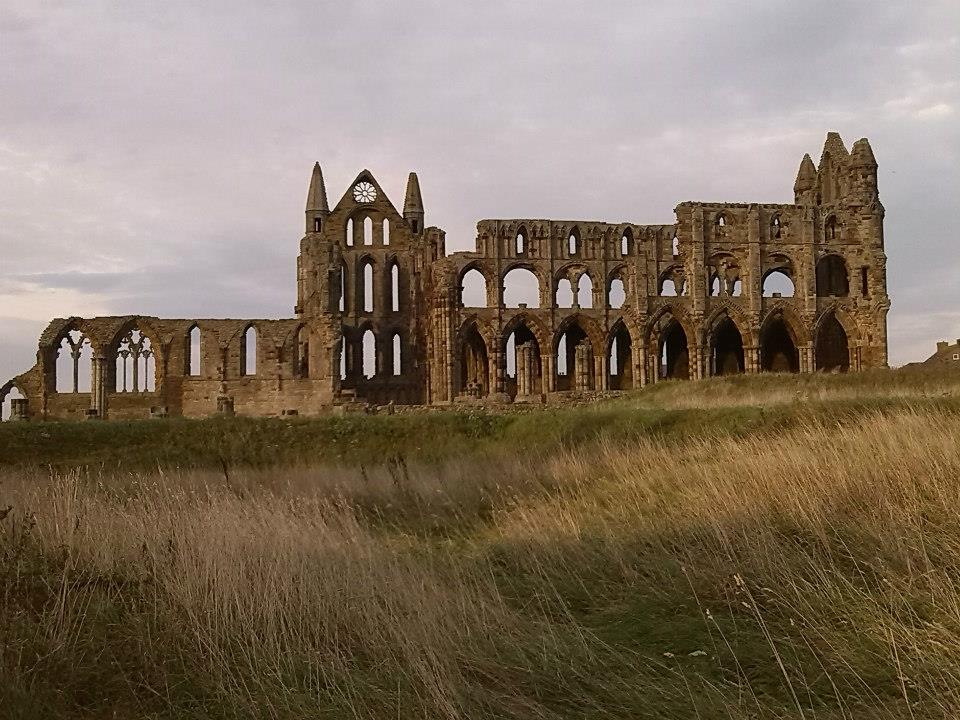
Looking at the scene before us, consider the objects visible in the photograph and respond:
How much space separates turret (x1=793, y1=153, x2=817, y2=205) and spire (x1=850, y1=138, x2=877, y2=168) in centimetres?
448

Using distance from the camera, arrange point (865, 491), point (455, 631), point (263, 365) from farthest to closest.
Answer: point (263, 365) → point (865, 491) → point (455, 631)

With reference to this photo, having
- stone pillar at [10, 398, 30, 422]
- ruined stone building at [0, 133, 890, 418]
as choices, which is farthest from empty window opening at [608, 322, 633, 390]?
stone pillar at [10, 398, 30, 422]

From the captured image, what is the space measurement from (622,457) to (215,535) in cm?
515

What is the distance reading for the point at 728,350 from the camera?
48.7 m

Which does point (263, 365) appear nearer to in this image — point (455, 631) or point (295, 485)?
point (295, 485)

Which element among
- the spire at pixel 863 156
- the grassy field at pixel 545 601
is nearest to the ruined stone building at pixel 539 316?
the spire at pixel 863 156

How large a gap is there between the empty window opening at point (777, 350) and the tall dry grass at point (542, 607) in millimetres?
41556

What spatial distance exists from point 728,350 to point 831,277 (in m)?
6.62

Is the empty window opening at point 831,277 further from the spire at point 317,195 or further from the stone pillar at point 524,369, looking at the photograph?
the spire at point 317,195

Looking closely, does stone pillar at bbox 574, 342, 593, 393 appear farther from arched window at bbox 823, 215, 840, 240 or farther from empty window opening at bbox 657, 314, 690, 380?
arched window at bbox 823, 215, 840, 240

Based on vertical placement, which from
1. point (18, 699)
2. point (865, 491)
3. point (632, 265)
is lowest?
point (18, 699)

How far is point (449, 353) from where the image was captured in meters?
43.0

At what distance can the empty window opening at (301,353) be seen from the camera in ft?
139

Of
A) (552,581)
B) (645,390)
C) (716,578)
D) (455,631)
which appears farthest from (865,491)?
(645,390)
